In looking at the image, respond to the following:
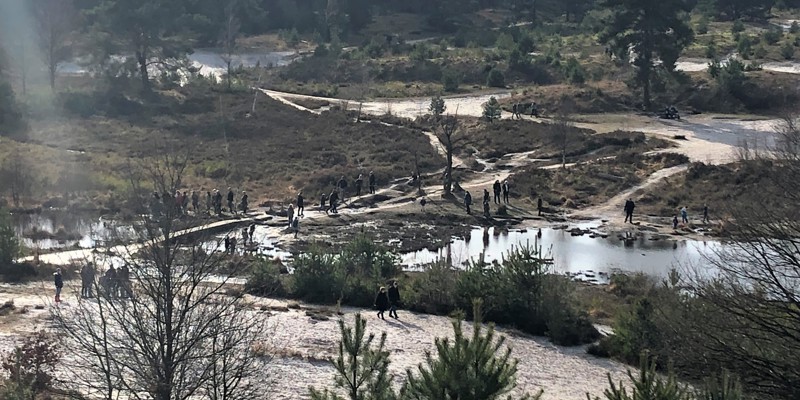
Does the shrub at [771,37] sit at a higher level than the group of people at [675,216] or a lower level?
higher

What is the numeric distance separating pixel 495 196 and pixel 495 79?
31.3 meters

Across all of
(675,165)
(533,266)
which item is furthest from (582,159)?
(533,266)

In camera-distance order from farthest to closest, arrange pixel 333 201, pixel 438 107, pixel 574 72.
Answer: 1. pixel 574 72
2. pixel 438 107
3. pixel 333 201

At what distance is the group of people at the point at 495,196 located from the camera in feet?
146

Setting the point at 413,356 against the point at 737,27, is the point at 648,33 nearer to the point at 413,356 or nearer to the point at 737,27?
the point at 737,27

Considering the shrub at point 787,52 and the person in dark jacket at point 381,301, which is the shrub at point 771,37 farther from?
the person in dark jacket at point 381,301

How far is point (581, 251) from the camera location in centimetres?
3900

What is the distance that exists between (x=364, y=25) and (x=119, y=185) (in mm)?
61281

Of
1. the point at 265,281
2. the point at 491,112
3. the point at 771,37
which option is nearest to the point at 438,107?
the point at 491,112

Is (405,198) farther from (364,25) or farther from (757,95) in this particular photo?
(364,25)

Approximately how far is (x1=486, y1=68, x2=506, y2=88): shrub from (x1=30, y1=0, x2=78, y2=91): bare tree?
32.3m

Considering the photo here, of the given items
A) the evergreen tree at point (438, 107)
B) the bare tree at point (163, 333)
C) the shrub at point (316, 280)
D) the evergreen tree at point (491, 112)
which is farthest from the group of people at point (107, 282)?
the evergreen tree at point (491, 112)

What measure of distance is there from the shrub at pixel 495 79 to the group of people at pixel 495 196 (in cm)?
2843

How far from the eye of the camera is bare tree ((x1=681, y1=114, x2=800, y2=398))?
50.3 ft
